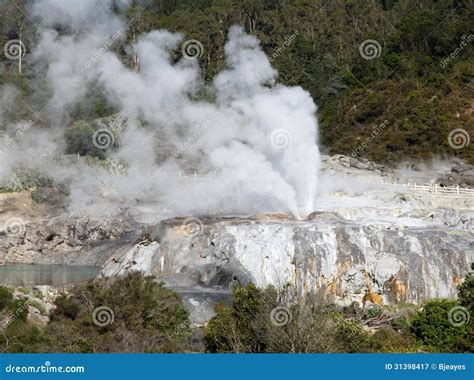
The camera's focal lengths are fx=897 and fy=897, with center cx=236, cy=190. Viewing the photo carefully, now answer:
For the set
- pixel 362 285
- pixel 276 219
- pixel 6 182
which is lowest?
pixel 362 285

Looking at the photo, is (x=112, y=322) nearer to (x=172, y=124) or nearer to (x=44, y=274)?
(x=44, y=274)

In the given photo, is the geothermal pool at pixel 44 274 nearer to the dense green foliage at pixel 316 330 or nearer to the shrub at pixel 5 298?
the shrub at pixel 5 298

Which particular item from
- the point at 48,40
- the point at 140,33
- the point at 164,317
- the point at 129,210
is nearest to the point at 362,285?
the point at 164,317

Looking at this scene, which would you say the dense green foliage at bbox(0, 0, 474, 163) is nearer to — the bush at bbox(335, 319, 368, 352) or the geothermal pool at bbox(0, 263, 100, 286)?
the geothermal pool at bbox(0, 263, 100, 286)

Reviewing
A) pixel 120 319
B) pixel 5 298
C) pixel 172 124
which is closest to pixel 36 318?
pixel 5 298

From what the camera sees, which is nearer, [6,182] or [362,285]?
[362,285]

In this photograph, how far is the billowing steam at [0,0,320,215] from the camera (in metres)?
35.8

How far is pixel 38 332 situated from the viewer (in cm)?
1692

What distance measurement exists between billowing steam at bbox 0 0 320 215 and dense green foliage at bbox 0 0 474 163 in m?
1.43

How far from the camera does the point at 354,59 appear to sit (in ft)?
241

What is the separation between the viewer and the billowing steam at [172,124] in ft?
117

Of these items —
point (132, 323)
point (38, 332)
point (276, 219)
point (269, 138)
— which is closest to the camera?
point (38, 332)

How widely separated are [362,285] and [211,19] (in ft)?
169

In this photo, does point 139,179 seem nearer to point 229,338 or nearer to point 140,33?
point 140,33
